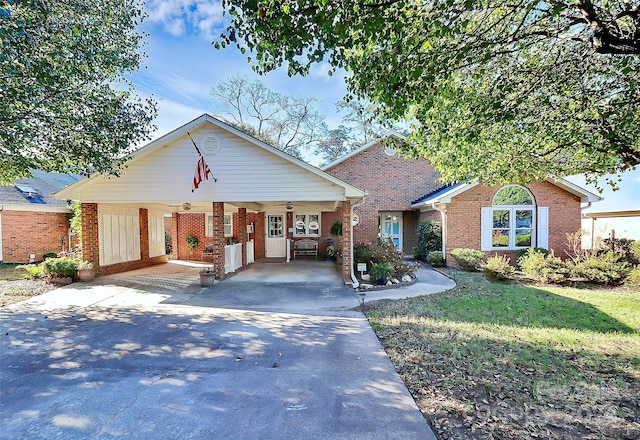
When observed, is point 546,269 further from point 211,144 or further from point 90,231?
point 90,231

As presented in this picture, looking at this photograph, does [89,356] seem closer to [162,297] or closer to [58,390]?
[58,390]

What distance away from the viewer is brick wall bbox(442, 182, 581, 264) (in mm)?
13586

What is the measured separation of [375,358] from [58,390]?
163 inches

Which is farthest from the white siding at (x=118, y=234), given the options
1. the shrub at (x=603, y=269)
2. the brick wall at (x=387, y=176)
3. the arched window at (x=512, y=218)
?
the shrub at (x=603, y=269)

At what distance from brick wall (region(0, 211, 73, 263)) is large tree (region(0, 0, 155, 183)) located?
742 cm

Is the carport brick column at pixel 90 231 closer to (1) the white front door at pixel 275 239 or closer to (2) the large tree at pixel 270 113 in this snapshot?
(1) the white front door at pixel 275 239

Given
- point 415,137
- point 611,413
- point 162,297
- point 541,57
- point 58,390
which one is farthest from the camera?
point 162,297

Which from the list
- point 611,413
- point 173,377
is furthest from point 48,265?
point 611,413

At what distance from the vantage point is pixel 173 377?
13.5 feet

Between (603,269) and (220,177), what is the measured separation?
12943 millimetres

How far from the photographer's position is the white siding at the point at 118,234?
11344 millimetres

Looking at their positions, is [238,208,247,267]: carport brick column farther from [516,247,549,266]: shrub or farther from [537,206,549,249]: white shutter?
[537,206,549,249]: white shutter

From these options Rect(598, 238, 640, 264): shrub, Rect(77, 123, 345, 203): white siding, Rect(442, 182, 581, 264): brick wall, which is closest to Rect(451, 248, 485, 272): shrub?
Rect(442, 182, 581, 264): brick wall

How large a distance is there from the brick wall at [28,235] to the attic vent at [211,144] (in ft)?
39.3
